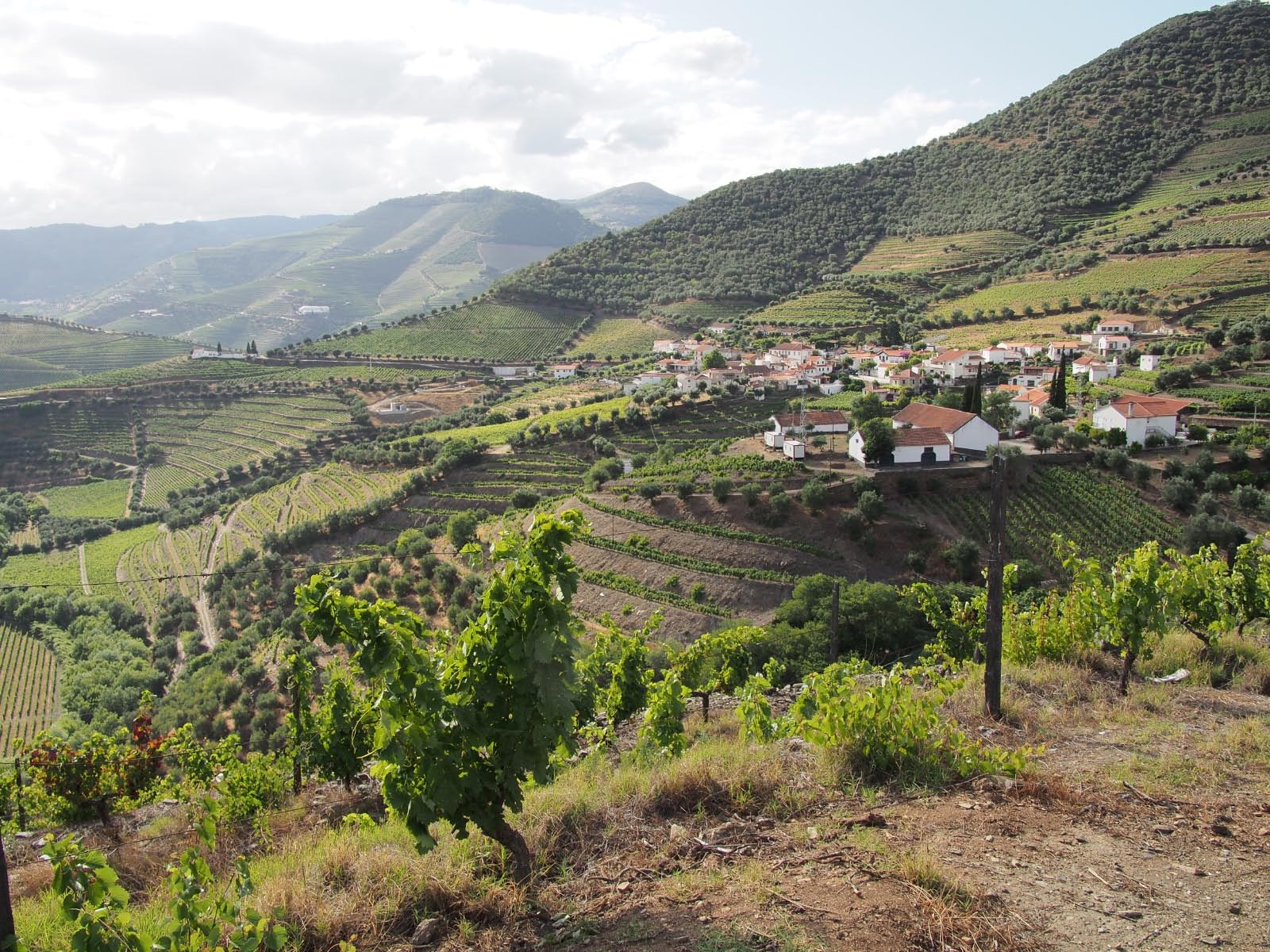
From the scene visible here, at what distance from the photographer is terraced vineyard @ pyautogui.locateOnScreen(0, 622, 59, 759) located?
33.4 m

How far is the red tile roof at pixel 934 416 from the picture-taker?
130 feet

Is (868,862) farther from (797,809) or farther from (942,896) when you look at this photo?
(797,809)

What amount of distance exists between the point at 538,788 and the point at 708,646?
9.91 m

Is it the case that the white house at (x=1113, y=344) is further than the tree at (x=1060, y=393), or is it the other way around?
the white house at (x=1113, y=344)

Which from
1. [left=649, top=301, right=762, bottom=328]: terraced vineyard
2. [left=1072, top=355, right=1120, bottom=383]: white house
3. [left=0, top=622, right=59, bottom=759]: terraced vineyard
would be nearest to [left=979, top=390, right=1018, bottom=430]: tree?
[left=1072, top=355, right=1120, bottom=383]: white house

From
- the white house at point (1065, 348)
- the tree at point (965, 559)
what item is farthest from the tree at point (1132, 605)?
the white house at point (1065, 348)

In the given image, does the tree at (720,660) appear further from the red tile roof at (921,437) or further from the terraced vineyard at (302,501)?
the terraced vineyard at (302,501)

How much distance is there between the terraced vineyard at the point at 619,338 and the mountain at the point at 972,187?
528cm

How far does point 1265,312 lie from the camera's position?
55.0m

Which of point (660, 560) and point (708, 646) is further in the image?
point (660, 560)

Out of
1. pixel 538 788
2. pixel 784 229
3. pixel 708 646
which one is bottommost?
pixel 708 646

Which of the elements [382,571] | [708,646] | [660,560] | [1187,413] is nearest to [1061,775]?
[708,646]

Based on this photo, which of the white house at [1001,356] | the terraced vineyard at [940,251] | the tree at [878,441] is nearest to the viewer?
the tree at [878,441]

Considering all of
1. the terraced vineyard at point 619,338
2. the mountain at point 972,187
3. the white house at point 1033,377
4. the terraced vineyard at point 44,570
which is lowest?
the terraced vineyard at point 44,570
